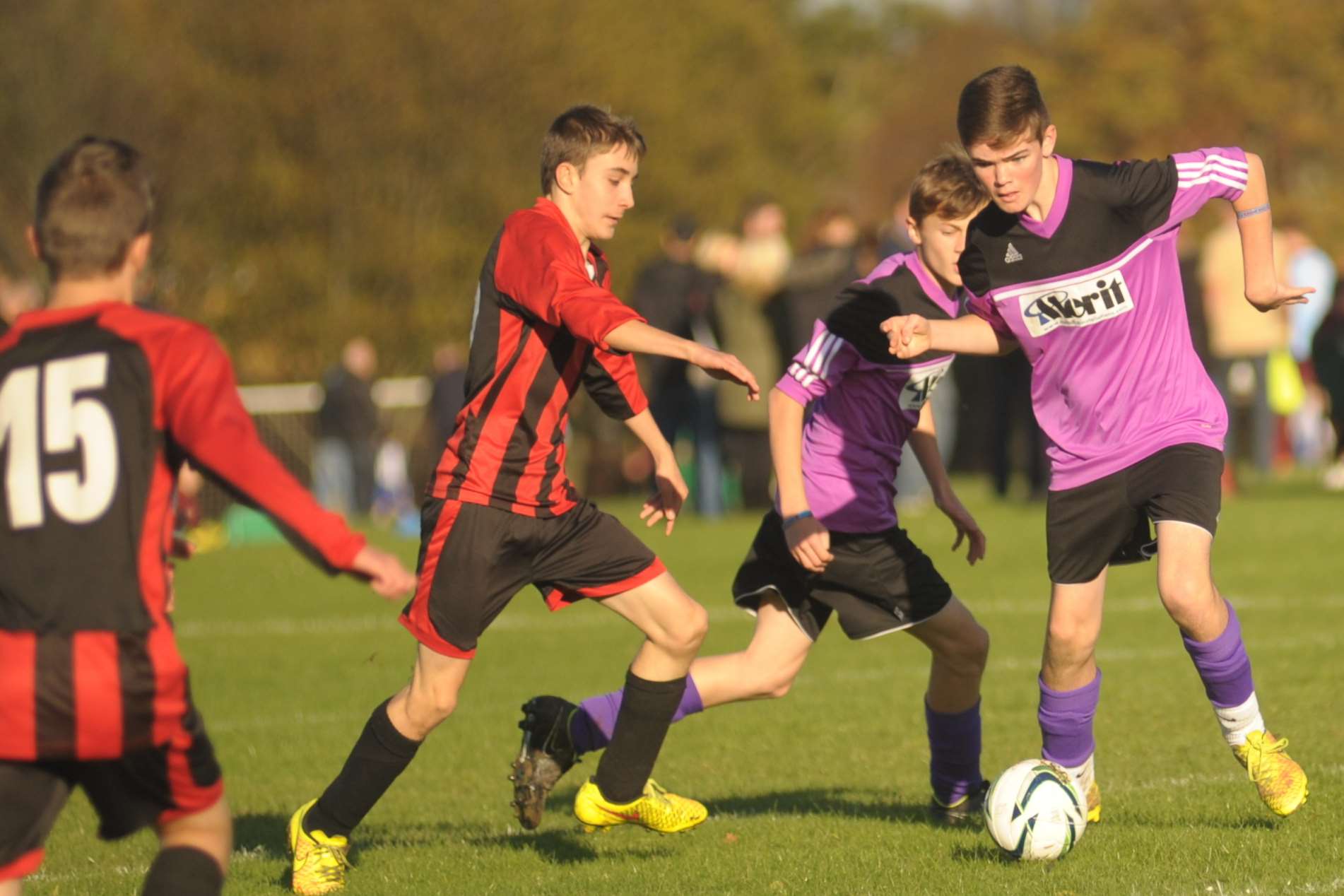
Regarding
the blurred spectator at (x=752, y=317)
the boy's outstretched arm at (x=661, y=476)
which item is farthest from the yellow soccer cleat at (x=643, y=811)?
the blurred spectator at (x=752, y=317)

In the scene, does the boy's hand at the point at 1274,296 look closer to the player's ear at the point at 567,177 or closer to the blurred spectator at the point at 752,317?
the player's ear at the point at 567,177

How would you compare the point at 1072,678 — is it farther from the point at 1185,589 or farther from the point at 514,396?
the point at 514,396

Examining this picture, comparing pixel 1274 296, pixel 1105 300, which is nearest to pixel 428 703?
pixel 1105 300

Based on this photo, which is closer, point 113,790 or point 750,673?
point 113,790

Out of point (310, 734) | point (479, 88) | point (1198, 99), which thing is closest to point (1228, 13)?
point (1198, 99)

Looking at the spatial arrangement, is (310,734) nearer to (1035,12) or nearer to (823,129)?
(823,129)

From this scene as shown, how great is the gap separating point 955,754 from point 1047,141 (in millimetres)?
1950

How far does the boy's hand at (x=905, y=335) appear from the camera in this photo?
509 cm

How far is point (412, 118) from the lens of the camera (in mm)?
31812

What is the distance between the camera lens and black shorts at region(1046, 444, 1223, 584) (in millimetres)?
5352

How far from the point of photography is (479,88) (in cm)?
3253

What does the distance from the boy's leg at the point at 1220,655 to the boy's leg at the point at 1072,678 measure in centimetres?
23

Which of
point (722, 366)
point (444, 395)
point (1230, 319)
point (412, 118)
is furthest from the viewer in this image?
point (412, 118)

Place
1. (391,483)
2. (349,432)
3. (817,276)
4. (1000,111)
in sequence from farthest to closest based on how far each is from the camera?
(391,483) < (349,432) < (817,276) < (1000,111)
